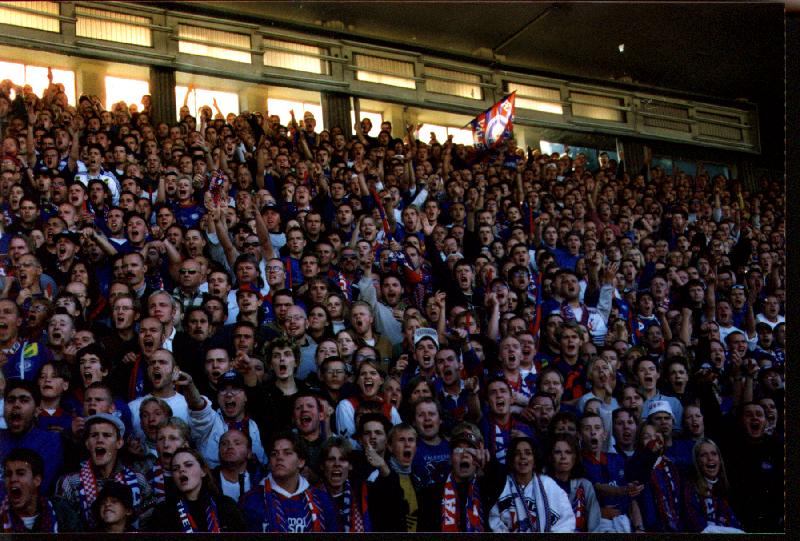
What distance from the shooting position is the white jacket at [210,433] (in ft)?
13.3

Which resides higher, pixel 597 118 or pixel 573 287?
pixel 597 118

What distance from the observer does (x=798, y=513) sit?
4617 mm

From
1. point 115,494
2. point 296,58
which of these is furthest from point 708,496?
point 296,58

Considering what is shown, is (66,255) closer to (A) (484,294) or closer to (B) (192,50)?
(A) (484,294)

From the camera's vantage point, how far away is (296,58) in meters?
8.78

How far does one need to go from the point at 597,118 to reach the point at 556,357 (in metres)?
4.61

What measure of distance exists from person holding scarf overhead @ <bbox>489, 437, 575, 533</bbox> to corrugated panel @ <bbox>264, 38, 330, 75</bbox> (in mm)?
5349

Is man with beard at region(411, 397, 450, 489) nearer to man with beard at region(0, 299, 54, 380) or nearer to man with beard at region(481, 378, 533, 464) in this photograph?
man with beard at region(481, 378, 533, 464)

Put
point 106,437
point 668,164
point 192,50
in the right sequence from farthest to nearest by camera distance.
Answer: point 668,164
point 192,50
point 106,437

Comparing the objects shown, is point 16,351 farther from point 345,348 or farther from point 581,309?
point 581,309

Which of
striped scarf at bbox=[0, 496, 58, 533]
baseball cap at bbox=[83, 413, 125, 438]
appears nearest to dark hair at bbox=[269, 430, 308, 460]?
baseball cap at bbox=[83, 413, 125, 438]

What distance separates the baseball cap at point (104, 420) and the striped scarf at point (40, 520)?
332 mm

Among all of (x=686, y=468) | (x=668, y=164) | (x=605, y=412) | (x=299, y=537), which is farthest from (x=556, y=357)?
(x=668, y=164)

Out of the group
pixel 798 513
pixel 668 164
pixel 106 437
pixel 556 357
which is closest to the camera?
pixel 106 437
